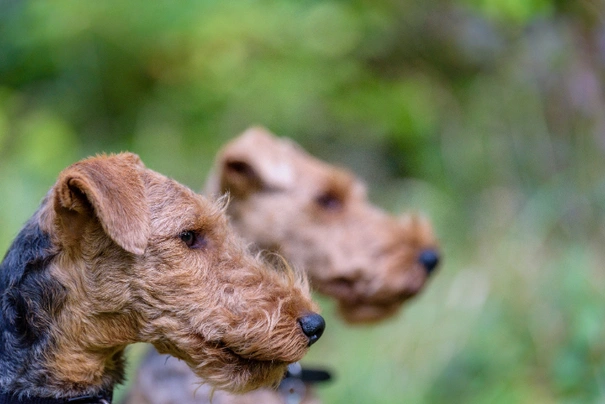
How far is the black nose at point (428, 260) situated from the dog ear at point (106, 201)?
82.8 inches

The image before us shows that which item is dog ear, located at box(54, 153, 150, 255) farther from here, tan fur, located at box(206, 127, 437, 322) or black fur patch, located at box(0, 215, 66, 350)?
tan fur, located at box(206, 127, 437, 322)

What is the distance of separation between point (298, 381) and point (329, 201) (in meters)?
1.15

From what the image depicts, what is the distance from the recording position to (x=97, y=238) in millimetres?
2332

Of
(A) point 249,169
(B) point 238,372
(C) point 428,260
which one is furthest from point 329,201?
(B) point 238,372

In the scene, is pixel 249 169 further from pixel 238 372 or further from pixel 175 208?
pixel 238 372

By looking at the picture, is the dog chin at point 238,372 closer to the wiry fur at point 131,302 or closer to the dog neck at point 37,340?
the wiry fur at point 131,302

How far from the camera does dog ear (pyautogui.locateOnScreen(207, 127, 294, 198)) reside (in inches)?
150

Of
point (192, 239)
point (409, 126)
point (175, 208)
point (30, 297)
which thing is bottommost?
point (409, 126)

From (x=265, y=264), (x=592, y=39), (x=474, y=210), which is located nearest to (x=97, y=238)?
(x=265, y=264)

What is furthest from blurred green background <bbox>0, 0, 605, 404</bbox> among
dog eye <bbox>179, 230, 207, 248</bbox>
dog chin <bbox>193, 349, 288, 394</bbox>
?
dog eye <bbox>179, 230, 207, 248</bbox>

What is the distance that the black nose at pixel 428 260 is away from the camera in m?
3.99

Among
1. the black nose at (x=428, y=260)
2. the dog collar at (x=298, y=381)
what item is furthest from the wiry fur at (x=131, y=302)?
the black nose at (x=428, y=260)

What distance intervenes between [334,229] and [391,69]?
5.68 m

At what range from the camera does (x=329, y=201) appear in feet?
13.3
